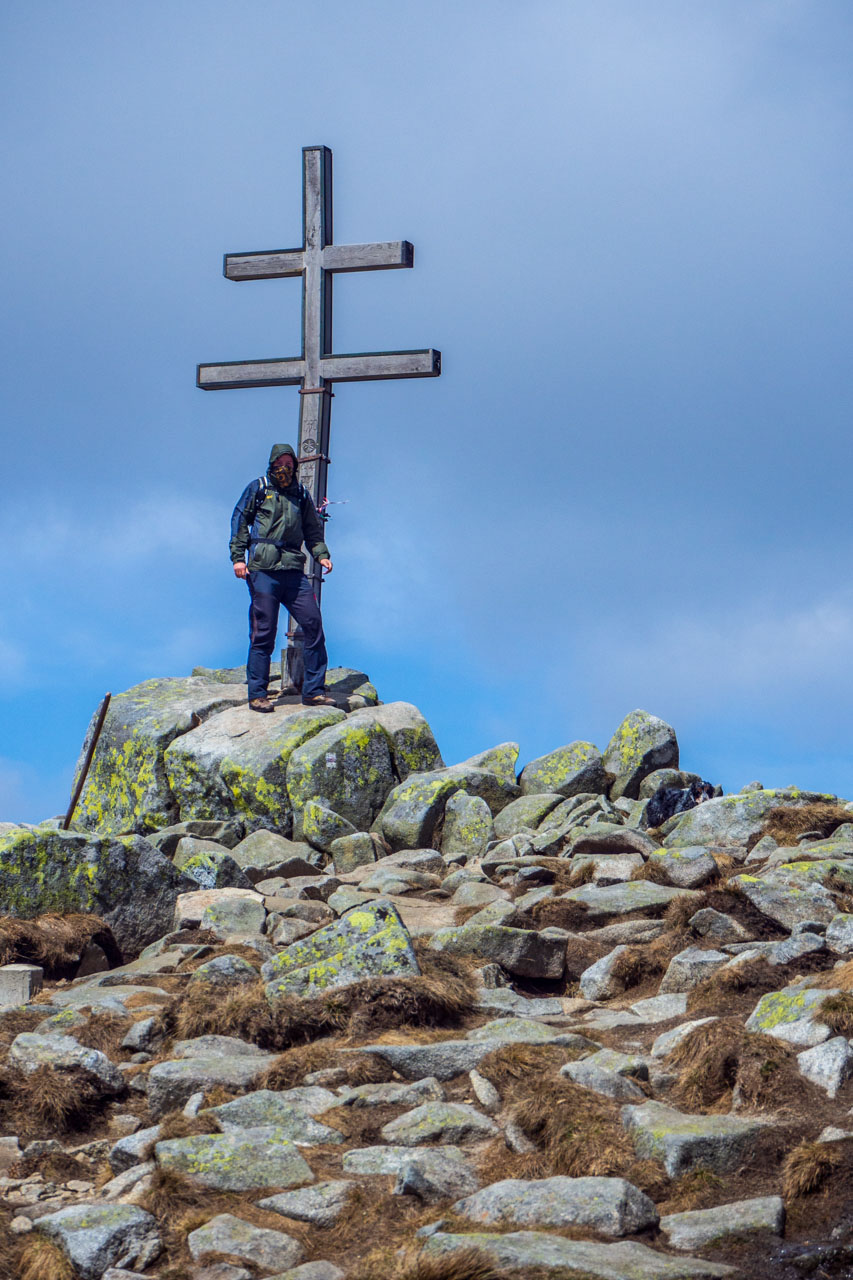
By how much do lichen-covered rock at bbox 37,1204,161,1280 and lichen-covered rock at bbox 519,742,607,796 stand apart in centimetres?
1371

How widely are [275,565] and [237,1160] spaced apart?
15.5m

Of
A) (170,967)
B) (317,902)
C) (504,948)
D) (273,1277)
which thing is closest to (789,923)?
(504,948)

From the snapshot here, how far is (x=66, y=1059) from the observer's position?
990 cm

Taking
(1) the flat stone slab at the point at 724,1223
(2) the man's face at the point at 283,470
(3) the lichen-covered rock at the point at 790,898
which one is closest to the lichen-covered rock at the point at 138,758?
(2) the man's face at the point at 283,470

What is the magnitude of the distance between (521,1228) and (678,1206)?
1.01m

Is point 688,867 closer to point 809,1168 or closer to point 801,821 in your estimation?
point 801,821

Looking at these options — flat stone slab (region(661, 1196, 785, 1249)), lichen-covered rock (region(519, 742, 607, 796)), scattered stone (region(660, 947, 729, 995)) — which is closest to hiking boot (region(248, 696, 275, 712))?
lichen-covered rock (region(519, 742, 607, 796))

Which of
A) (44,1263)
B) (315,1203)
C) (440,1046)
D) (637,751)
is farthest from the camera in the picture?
(637,751)

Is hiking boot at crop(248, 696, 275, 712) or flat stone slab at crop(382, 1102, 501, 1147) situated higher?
hiking boot at crop(248, 696, 275, 712)

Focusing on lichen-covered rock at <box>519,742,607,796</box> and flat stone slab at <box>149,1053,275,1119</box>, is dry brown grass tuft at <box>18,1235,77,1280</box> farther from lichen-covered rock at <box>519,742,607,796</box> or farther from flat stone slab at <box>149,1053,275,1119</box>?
lichen-covered rock at <box>519,742,607,796</box>

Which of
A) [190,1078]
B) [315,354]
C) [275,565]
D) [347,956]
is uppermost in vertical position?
[315,354]

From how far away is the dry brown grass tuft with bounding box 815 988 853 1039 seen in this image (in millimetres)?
9359

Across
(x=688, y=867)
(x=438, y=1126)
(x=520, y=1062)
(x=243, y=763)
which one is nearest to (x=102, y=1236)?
(x=438, y=1126)

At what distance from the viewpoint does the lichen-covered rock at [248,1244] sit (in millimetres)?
7039
